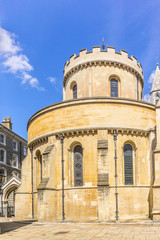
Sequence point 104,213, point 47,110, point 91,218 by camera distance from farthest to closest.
A: point 47,110 → point 91,218 → point 104,213

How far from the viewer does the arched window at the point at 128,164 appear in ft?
66.6

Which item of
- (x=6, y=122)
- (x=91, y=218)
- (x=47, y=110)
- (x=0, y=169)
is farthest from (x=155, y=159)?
(x=6, y=122)

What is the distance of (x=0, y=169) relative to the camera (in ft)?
138

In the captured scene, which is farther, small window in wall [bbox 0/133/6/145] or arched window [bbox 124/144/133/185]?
small window in wall [bbox 0/133/6/145]

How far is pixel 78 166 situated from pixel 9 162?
27.5 metres

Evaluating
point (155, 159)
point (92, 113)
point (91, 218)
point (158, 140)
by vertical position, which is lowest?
point (91, 218)

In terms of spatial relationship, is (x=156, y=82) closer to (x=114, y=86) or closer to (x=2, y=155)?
(x=114, y=86)

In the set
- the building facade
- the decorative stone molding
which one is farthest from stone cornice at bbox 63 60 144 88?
the building facade

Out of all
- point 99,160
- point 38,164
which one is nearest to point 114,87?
point 99,160

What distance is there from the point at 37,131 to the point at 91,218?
8298 mm

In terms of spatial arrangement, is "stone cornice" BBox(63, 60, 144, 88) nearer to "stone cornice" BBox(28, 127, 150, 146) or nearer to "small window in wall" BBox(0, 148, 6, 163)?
"stone cornice" BBox(28, 127, 150, 146)

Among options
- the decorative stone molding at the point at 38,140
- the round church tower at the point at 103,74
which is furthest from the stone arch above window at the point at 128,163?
the round church tower at the point at 103,74

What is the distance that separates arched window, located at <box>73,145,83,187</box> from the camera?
66.3 ft

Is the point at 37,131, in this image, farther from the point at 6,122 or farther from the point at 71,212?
the point at 6,122
